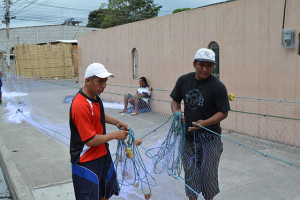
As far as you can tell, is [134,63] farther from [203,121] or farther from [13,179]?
[203,121]

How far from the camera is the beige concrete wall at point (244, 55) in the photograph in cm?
→ 613

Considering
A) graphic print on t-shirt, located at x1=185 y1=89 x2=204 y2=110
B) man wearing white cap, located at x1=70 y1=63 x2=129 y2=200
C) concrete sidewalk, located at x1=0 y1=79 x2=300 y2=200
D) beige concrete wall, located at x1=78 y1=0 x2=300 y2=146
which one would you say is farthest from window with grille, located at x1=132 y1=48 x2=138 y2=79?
man wearing white cap, located at x1=70 y1=63 x2=129 y2=200

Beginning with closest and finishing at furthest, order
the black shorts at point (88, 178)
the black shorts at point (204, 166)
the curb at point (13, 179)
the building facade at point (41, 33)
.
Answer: the black shorts at point (88, 178), the black shorts at point (204, 166), the curb at point (13, 179), the building facade at point (41, 33)

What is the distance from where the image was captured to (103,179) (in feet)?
10.2

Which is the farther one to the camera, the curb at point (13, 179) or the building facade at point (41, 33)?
the building facade at point (41, 33)

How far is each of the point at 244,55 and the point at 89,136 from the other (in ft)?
16.7

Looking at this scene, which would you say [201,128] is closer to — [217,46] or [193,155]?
[193,155]

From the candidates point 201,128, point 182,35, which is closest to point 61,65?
point 182,35

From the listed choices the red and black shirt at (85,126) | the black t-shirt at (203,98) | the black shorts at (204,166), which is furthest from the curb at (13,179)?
the black t-shirt at (203,98)

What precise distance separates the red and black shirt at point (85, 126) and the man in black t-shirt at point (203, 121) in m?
0.92

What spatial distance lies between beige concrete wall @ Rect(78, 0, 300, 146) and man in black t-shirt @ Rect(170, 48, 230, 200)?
11.0ft

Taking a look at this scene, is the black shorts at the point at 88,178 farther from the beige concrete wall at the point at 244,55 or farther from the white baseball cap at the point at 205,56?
the beige concrete wall at the point at 244,55

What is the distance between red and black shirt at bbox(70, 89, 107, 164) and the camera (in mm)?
2711

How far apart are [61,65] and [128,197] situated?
19666mm
